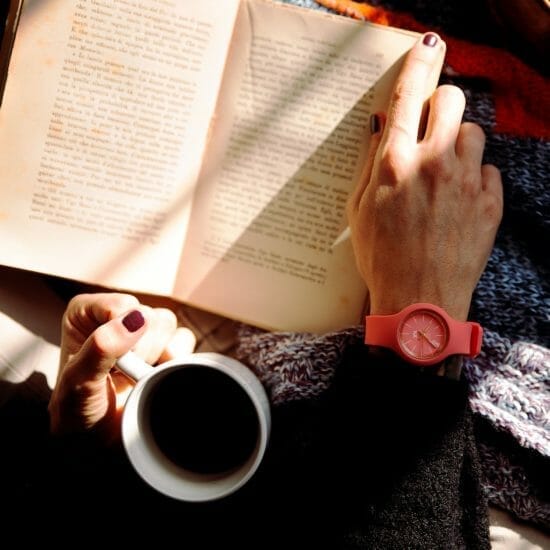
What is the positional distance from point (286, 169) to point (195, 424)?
390mm

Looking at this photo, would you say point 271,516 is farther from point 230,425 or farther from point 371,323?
point 371,323

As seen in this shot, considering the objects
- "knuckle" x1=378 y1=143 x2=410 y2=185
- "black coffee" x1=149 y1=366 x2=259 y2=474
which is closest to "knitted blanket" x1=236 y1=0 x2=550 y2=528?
"black coffee" x1=149 y1=366 x2=259 y2=474

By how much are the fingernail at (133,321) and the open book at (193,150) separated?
0.16 metres

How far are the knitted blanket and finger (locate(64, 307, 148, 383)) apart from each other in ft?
0.73

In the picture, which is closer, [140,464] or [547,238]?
[140,464]

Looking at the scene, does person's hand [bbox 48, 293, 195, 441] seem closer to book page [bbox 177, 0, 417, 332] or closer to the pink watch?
book page [bbox 177, 0, 417, 332]

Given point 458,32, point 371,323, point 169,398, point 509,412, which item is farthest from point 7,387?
point 458,32

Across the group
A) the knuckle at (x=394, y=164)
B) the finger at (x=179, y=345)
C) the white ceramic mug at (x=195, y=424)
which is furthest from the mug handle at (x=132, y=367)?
the knuckle at (x=394, y=164)

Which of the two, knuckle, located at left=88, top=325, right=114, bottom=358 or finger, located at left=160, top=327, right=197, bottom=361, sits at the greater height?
knuckle, located at left=88, top=325, right=114, bottom=358

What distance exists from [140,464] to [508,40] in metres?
0.78

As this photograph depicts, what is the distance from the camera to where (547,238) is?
852 mm

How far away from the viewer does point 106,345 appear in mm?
679

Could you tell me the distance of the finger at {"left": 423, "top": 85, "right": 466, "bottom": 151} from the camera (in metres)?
0.78

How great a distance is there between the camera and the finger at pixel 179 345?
2.77 ft
